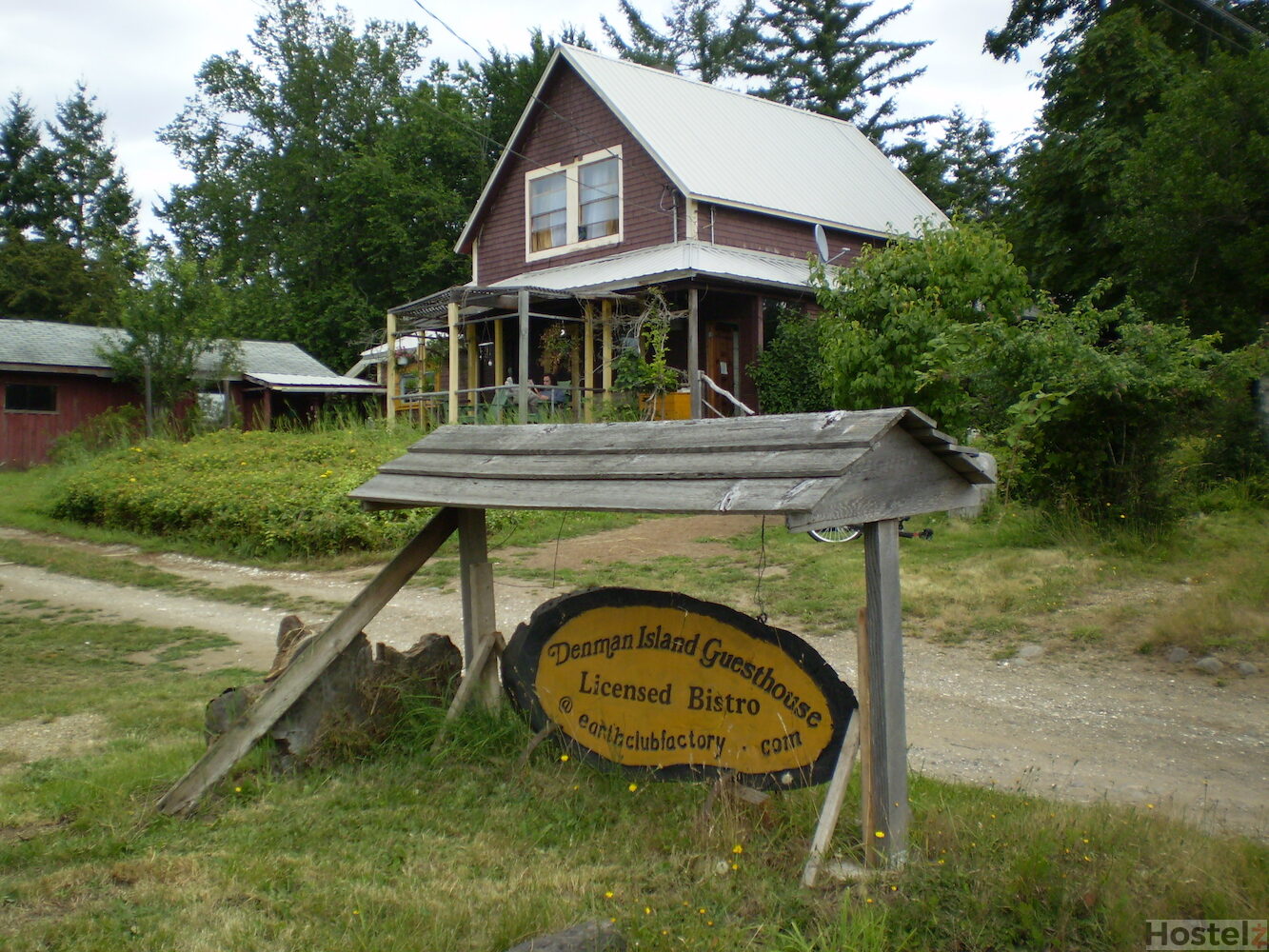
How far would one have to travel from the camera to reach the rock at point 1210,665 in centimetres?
720

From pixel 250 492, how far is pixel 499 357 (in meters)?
9.86

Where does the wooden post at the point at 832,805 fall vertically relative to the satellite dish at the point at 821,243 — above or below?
below

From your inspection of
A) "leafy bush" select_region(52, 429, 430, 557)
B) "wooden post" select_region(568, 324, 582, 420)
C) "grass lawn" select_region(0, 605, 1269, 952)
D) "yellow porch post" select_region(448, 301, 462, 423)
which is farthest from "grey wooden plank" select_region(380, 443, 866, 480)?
"yellow porch post" select_region(448, 301, 462, 423)

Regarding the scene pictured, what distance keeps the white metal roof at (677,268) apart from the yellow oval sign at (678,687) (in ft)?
44.5

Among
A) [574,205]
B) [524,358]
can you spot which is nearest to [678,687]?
[524,358]

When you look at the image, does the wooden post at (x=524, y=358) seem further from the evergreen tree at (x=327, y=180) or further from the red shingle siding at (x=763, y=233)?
the evergreen tree at (x=327, y=180)

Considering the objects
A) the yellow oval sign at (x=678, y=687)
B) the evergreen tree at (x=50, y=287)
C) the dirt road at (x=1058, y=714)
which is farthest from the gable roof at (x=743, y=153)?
the evergreen tree at (x=50, y=287)

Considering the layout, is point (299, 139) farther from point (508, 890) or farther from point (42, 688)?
point (508, 890)

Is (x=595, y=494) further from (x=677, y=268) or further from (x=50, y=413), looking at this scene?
(x=50, y=413)

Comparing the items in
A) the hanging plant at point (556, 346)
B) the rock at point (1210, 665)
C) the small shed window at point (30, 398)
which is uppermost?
the hanging plant at point (556, 346)

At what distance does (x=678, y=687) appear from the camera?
4.59m

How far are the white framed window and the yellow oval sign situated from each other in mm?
17752

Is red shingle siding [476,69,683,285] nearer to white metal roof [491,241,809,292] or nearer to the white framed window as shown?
the white framed window

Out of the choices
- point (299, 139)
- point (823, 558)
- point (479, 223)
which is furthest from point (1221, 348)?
point (299, 139)
